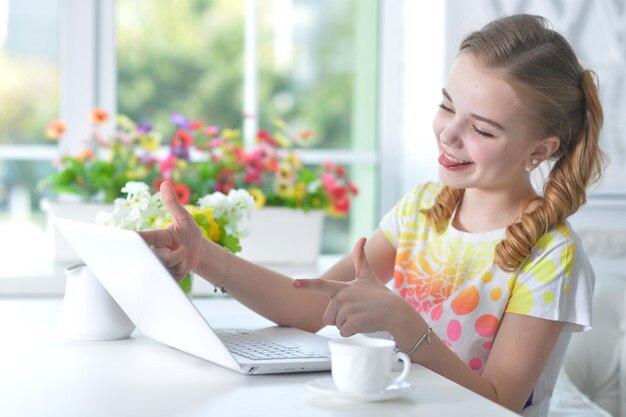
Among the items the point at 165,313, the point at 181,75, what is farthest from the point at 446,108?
the point at 181,75

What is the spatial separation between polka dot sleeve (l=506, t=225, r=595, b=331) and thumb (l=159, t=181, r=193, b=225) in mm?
527

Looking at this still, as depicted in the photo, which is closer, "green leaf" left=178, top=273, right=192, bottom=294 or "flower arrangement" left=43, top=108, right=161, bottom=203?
"green leaf" left=178, top=273, right=192, bottom=294

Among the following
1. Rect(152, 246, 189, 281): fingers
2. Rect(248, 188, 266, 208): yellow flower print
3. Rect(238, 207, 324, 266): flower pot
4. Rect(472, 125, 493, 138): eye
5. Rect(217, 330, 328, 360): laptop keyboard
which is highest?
Rect(472, 125, 493, 138): eye

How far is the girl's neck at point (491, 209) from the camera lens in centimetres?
151

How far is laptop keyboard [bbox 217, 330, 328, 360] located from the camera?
1.15 metres

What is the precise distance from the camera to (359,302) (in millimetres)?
1149

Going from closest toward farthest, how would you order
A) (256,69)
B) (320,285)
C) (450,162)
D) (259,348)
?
1. (320,285)
2. (259,348)
3. (450,162)
4. (256,69)

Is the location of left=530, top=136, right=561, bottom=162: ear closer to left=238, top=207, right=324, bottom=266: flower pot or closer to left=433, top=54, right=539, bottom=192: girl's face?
left=433, top=54, right=539, bottom=192: girl's face

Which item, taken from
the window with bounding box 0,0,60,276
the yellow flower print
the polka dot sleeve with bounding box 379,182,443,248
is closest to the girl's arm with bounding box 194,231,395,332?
the polka dot sleeve with bounding box 379,182,443,248

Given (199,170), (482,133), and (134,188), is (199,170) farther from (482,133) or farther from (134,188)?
(482,133)

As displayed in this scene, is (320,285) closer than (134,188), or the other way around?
(320,285)

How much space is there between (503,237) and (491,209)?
67mm

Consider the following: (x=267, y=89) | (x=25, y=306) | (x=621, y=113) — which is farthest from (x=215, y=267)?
(x=267, y=89)

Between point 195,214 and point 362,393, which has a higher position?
point 195,214
